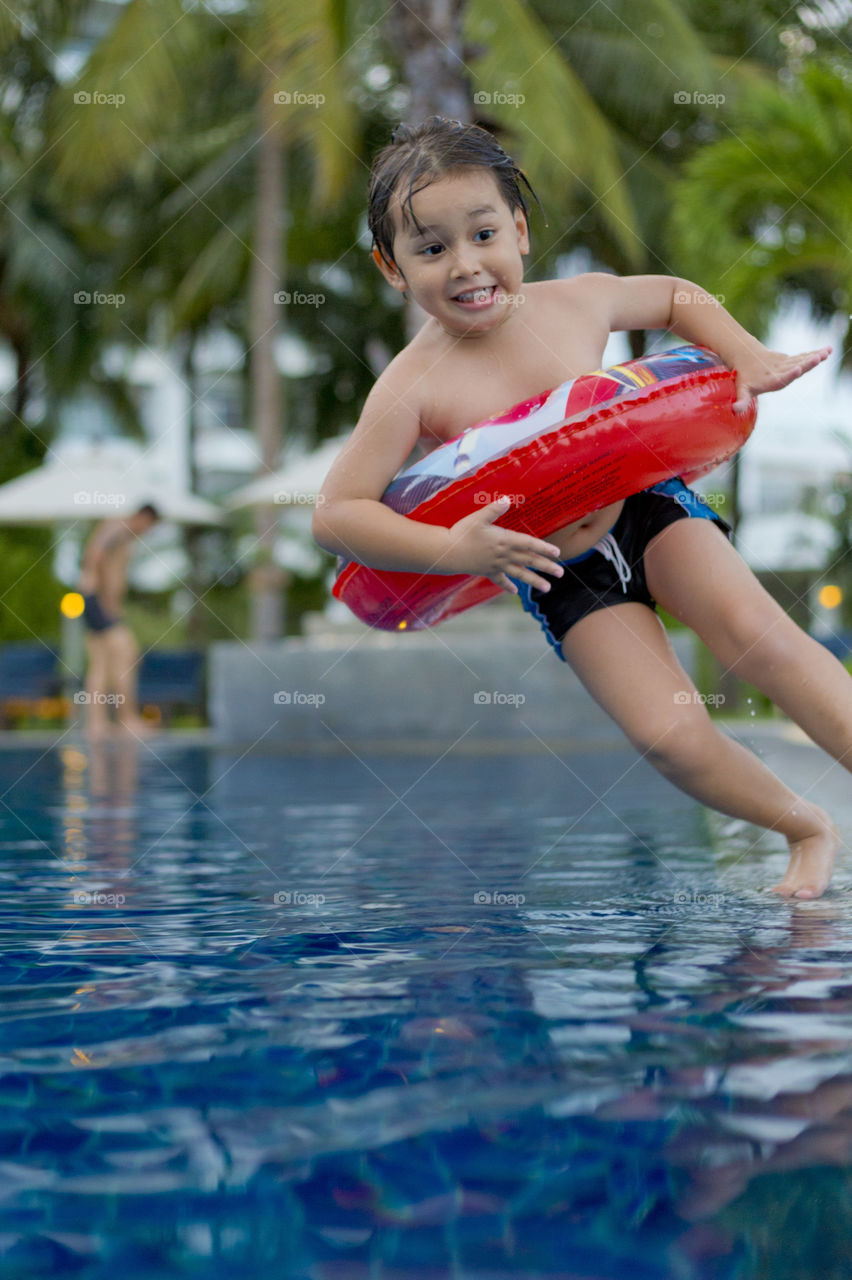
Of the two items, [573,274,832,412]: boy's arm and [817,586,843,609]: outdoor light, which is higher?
A: [817,586,843,609]: outdoor light

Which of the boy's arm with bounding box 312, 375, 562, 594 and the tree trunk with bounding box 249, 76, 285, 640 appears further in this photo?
the tree trunk with bounding box 249, 76, 285, 640

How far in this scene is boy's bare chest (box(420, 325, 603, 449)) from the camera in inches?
110

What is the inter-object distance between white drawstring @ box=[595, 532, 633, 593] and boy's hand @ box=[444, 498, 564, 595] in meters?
0.42

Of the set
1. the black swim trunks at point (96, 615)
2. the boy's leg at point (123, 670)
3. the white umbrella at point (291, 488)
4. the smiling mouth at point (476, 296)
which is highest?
the white umbrella at point (291, 488)

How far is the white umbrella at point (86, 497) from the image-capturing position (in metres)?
14.1

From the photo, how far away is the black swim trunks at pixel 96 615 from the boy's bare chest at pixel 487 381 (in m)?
8.52

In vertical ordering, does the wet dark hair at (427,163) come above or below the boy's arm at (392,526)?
above

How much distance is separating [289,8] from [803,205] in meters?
4.37

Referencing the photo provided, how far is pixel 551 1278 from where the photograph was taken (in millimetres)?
966

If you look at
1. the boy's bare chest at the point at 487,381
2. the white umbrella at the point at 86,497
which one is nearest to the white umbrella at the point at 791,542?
the white umbrella at the point at 86,497

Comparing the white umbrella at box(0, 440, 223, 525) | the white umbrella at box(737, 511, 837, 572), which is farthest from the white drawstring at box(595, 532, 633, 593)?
the white umbrella at box(737, 511, 837, 572)

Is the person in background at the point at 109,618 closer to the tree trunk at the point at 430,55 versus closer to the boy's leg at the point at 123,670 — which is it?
the boy's leg at the point at 123,670

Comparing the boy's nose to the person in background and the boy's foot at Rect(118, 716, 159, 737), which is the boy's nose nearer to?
the person in background

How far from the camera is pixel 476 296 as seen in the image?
2.68 meters
